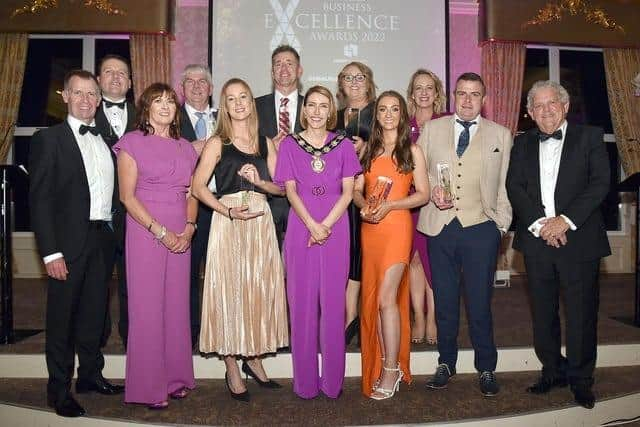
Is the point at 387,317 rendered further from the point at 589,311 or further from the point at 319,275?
the point at 589,311

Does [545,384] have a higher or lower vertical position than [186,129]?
lower

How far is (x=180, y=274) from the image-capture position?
3.24 meters

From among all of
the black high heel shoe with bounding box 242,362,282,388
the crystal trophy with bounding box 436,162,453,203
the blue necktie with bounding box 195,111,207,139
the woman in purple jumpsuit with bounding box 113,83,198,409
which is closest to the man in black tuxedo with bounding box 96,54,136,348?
the blue necktie with bounding box 195,111,207,139

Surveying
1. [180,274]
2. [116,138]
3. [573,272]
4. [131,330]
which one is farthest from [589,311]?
[116,138]

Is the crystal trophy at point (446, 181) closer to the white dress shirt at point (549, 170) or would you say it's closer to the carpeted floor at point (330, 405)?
the white dress shirt at point (549, 170)

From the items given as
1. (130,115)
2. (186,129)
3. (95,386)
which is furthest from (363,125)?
(95,386)

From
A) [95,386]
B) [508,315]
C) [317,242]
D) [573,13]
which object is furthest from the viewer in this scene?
[573,13]

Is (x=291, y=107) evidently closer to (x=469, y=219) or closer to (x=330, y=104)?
(x=330, y=104)

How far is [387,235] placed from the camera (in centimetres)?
336

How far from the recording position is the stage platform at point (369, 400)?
309cm

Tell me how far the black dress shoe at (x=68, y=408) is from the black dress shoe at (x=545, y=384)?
2620 millimetres

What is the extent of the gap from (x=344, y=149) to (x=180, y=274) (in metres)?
1.17

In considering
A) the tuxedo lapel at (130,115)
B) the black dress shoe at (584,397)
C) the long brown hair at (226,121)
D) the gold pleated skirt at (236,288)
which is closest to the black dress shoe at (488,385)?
the black dress shoe at (584,397)

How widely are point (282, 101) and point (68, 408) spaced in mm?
2403
